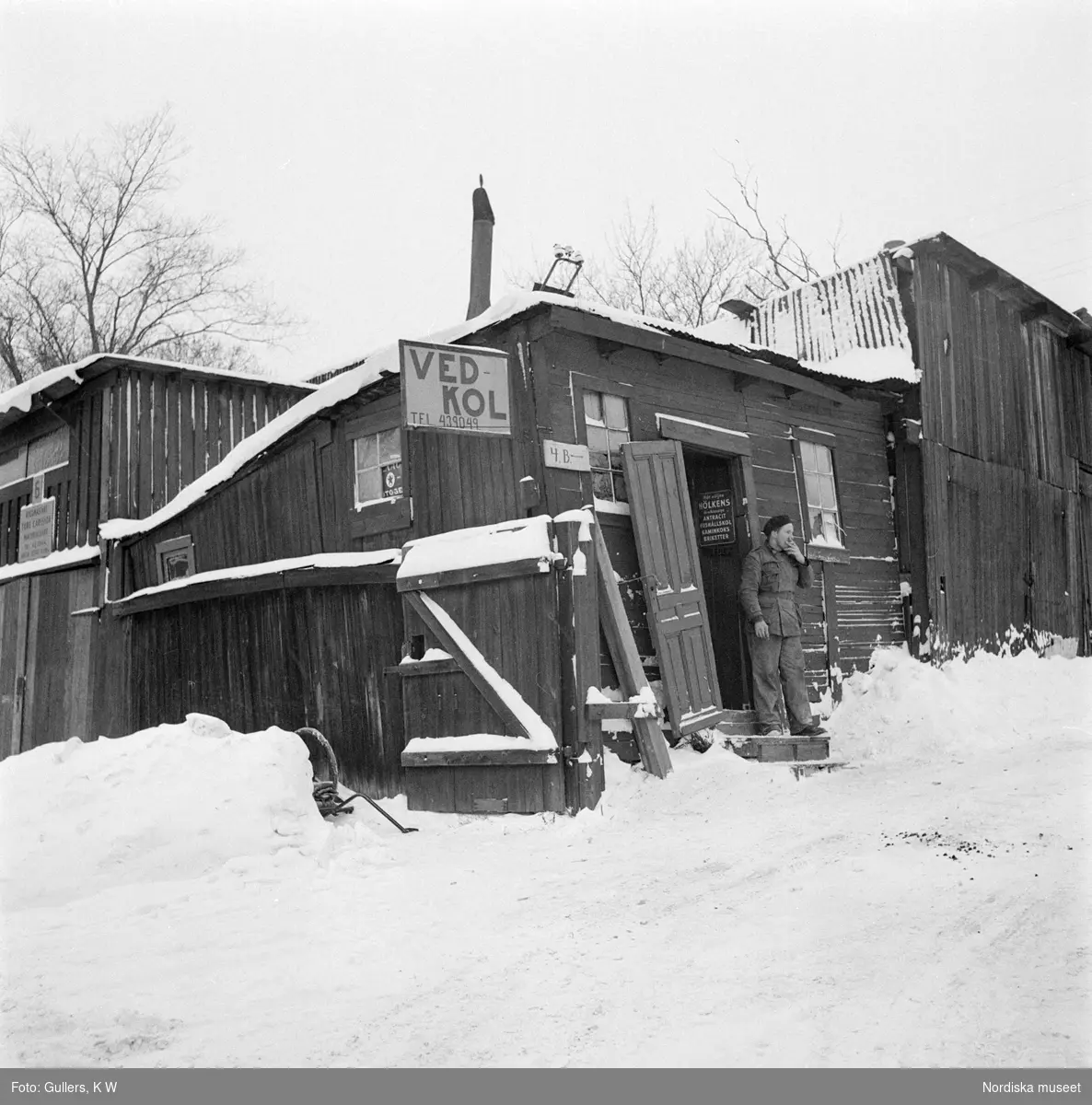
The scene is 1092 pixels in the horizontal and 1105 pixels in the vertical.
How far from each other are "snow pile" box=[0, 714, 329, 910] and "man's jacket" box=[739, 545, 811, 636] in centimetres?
446

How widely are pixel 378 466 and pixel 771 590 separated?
379 cm

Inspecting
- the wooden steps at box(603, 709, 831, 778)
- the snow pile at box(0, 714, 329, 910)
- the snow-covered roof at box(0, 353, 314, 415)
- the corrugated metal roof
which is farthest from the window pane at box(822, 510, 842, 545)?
the snow-covered roof at box(0, 353, 314, 415)

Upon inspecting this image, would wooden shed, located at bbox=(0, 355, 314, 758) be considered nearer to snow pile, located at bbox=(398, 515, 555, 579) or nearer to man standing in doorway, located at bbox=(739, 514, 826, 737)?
snow pile, located at bbox=(398, 515, 555, 579)

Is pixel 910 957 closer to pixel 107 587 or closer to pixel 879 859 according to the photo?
pixel 879 859

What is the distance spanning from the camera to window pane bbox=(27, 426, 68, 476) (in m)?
14.6

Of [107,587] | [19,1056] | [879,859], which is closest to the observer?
[19,1056]

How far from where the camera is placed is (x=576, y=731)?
7.82 m

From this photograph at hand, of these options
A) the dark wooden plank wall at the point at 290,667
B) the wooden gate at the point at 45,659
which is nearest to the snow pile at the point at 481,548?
the dark wooden plank wall at the point at 290,667

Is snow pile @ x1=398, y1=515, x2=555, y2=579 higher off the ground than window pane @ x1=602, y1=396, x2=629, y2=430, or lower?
lower

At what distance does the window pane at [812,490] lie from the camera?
11797mm

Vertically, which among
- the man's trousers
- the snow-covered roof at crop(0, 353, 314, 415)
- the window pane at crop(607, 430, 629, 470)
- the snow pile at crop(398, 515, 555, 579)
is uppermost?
the snow-covered roof at crop(0, 353, 314, 415)

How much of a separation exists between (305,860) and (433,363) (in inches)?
149

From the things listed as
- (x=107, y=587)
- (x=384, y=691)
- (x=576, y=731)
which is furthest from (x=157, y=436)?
(x=576, y=731)

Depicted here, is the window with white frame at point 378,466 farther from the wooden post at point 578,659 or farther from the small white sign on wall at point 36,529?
the small white sign on wall at point 36,529
